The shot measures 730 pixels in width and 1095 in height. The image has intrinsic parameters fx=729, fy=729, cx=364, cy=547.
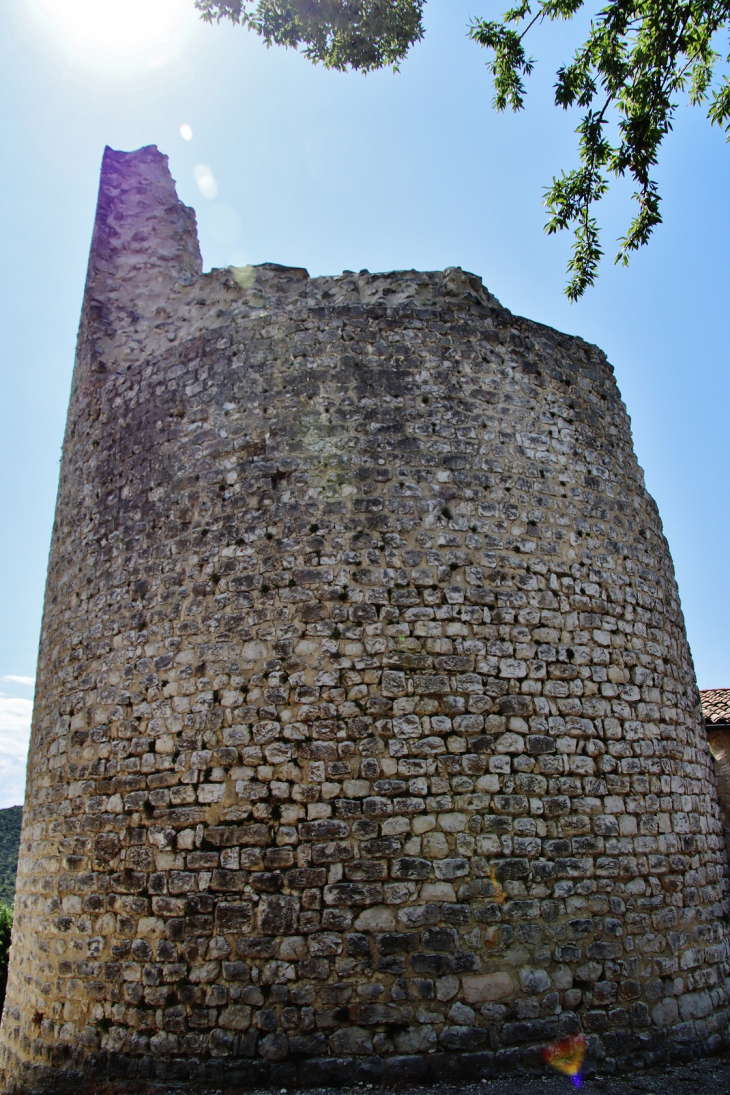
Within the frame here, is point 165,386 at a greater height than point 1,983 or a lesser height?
greater

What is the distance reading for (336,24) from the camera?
619 cm

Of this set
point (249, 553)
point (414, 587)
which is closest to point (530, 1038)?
point (414, 587)

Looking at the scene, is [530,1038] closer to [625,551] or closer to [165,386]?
[625,551]

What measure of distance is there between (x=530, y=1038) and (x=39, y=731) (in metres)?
4.98

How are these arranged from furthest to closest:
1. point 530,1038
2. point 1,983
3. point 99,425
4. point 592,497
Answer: point 1,983 → point 99,425 → point 592,497 → point 530,1038

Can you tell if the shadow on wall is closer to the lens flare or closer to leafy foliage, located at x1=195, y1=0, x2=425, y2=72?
the lens flare

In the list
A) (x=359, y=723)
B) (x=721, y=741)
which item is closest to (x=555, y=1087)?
(x=359, y=723)

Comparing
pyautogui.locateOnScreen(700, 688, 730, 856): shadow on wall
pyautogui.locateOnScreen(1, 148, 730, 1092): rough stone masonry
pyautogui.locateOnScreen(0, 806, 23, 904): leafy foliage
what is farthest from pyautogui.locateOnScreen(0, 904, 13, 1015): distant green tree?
pyautogui.locateOnScreen(700, 688, 730, 856): shadow on wall

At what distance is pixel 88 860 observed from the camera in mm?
5773

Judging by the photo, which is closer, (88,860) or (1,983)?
(88,860)

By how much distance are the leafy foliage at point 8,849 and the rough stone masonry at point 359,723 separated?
58.6 ft

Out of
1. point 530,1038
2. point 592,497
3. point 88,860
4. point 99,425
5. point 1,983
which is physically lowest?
point 1,983

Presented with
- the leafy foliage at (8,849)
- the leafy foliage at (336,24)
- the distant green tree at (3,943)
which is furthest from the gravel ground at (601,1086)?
the leafy foliage at (8,849)

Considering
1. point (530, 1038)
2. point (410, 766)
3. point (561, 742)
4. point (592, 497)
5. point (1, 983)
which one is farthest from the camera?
point (1, 983)
